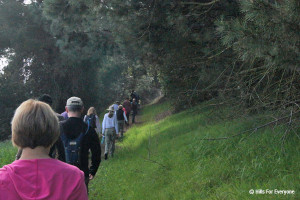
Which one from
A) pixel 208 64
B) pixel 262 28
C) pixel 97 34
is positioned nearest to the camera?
pixel 262 28

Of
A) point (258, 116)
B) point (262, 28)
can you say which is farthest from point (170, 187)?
point (262, 28)

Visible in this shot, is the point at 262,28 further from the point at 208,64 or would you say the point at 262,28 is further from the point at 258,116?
the point at 208,64

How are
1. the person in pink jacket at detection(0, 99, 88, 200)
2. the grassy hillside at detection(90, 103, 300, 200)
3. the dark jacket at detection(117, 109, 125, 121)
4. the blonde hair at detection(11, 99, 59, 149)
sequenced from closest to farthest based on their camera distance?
the person in pink jacket at detection(0, 99, 88, 200), the blonde hair at detection(11, 99, 59, 149), the grassy hillside at detection(90, 103, 300, 200), the dark jacket at detection(117, 109, 125, 121)

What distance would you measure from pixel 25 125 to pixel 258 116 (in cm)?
571

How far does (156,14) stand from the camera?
9.38 meters

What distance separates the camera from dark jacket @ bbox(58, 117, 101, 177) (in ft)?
14.1

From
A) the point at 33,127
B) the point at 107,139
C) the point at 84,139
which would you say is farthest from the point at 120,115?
the point at 33,127

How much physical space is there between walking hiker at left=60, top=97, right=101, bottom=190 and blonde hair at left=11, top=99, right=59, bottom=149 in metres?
2.12

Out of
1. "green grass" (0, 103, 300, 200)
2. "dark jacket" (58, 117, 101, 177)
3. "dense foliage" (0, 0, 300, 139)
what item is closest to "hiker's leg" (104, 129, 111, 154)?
"green grass" (0, 103, 300, 200)

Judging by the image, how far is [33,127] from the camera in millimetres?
2141

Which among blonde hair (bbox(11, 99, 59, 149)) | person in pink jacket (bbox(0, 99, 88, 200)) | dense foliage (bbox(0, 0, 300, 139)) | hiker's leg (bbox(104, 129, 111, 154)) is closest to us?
person in pink jacket (bbox(0, 99, 88, 200))

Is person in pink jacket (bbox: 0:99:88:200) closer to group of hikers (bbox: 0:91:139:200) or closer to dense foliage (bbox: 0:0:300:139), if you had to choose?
group of hikers (bbox: 0:91:139:200)

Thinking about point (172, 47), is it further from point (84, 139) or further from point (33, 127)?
point (33, 127)

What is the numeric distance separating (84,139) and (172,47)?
20.1ft
